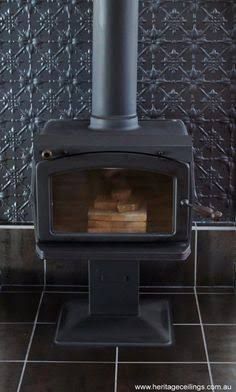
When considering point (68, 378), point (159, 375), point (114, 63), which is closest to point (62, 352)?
point (68, 378)

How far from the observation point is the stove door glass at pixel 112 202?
7.33 feet

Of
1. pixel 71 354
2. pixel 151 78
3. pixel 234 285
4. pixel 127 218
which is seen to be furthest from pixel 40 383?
pixel 151 78

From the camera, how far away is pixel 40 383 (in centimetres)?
212

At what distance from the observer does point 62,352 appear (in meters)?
2.30

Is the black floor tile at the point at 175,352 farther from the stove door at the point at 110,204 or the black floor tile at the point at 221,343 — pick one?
the stove door at the point at 110,204

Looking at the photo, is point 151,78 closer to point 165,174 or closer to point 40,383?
point 165,174

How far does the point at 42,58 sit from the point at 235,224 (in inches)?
37.6

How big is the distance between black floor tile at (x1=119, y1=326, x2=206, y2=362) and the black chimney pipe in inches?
28.5

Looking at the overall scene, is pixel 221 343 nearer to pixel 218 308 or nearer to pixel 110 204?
pixel 218 308

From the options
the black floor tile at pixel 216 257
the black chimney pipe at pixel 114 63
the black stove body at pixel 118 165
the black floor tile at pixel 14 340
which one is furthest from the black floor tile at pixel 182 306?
the black chimney pipe at pixel 114 63

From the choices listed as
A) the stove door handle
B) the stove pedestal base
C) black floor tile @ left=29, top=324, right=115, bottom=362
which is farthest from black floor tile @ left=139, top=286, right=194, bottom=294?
the stove door handle

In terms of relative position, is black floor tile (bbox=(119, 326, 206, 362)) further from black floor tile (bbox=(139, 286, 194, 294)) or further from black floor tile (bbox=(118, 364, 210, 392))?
black floor tile (bbox=(139, 286, 194, 294))

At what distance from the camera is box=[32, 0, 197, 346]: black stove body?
2.18 meters

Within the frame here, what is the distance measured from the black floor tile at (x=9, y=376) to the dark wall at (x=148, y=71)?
818mm
